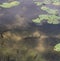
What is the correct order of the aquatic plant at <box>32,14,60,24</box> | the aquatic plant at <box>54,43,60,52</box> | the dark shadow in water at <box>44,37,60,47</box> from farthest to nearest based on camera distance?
the aquatic plant at <box>32,14,60,24</box> → the dark shadow in water at <box>44,37,60,47</box> → the aquatic plant at <box>54,43,60,52</box>

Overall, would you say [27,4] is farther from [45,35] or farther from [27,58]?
[27,58]

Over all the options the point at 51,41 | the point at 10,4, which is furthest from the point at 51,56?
the point at 10,4

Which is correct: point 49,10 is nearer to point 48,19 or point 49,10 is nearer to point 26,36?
point 48,19

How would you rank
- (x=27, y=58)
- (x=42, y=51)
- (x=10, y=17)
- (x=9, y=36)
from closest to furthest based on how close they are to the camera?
(x=27, y=58)
(x=42, y=51)
(x=9, y=36)
(x=10, y=17)

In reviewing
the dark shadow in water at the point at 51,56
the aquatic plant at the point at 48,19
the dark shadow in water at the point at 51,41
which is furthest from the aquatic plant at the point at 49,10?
the dark shadow in water at the point at 51,56

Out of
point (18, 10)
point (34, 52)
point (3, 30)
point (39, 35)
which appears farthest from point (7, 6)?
point (34, 52)

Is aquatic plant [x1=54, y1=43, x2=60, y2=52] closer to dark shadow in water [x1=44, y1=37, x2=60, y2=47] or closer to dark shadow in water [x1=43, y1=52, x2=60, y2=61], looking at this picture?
dark shadow in water [x1=44, y1=37, x2=60, y2=47]

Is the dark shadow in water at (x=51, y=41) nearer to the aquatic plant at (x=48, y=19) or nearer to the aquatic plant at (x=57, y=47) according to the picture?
the aquatic plant at (x=57, y=47)

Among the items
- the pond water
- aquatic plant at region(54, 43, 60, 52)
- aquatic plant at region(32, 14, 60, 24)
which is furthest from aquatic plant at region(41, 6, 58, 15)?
aquatic plant at region(54, 43, 60, 52)
